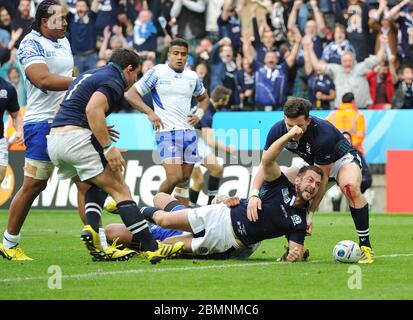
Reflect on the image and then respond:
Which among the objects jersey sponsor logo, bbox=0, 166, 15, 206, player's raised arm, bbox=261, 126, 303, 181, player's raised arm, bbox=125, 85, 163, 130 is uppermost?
player's raised arm, bbox=125, 85, 163, 130

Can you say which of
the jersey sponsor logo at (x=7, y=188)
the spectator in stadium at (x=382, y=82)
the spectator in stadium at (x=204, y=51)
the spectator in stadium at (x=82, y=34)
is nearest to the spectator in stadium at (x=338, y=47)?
the spectator in stadium at (x=382, y=82)

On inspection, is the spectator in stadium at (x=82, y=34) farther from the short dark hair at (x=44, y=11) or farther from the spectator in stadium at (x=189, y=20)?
the short dark hair at (x=44, y=11)

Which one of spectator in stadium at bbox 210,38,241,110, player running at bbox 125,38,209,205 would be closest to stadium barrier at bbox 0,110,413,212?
spectator in stadium at bbox 210,38,241,110

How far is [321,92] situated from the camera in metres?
22.0

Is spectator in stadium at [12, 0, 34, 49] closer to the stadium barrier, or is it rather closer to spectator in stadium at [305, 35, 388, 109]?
the stadium barrier

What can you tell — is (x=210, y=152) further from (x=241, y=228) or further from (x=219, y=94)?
(x=241, y=228)

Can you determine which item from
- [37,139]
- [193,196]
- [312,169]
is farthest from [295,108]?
[193,196]

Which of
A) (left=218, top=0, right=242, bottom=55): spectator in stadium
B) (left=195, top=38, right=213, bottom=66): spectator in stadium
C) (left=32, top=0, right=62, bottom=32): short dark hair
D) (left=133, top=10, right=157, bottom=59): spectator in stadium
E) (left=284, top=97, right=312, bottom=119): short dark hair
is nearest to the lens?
(left=284, top=97, right=312, bottom=119): short dark hair

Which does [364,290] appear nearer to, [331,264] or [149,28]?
[331,264]

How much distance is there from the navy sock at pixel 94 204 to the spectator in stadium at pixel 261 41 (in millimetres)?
12136

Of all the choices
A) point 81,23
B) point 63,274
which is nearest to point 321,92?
point 81,23

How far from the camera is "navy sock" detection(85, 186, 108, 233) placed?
11.1 m

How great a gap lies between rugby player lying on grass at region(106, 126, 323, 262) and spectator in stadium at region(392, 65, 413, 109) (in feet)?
35.7

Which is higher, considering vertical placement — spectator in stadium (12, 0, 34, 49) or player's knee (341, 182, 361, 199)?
spectator in stadium (12, 0, 34, 49)
